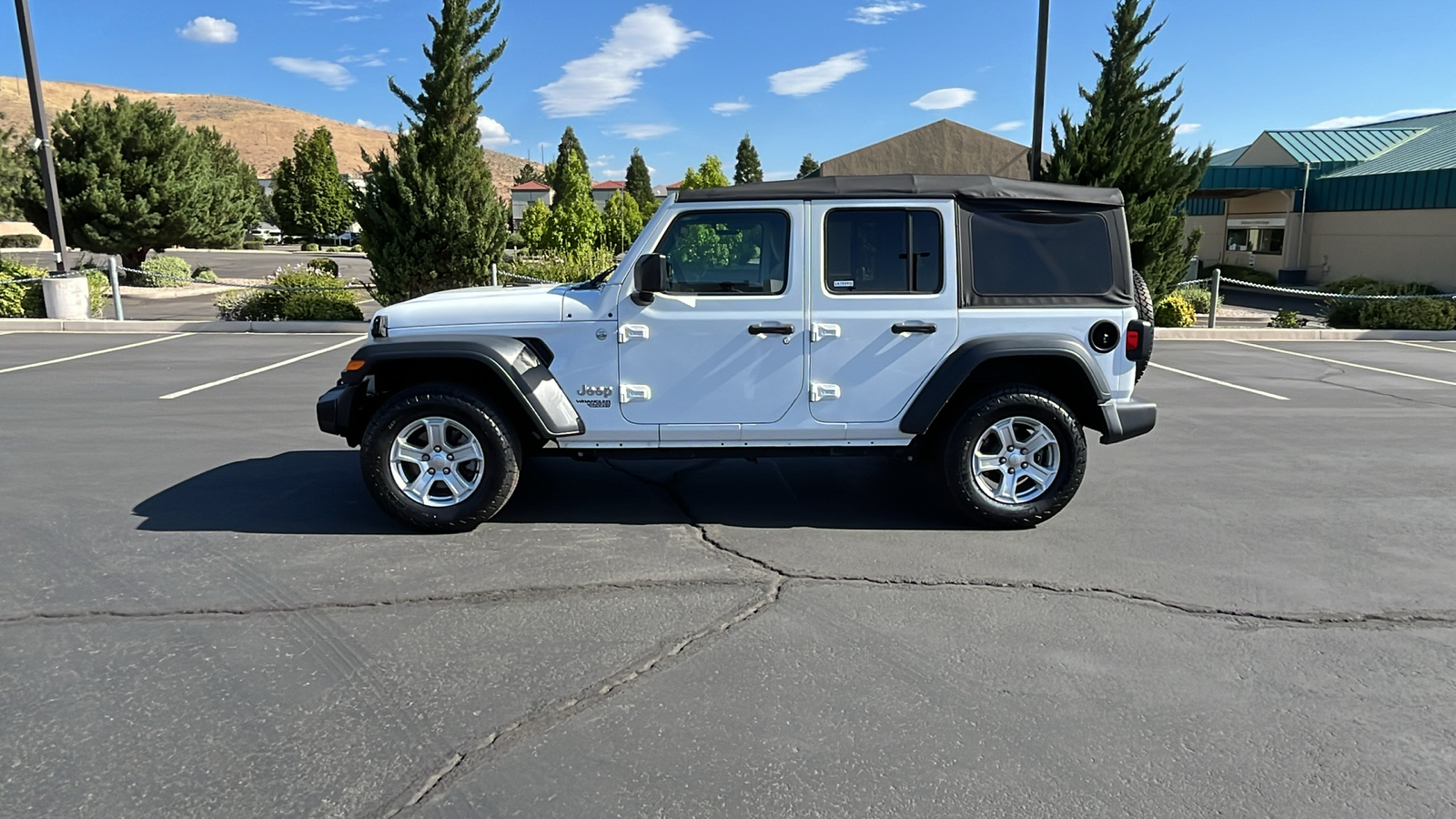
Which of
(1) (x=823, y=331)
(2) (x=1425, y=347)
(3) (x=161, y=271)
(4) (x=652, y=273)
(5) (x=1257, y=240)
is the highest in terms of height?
(5) (x=1257, y=240)

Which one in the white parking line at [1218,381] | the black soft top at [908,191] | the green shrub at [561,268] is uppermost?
the black soft top at [908,191]

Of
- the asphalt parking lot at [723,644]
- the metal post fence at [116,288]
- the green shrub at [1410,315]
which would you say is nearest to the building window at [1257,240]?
the green shrub at [1410,315]

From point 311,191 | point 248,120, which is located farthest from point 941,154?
point 248,120

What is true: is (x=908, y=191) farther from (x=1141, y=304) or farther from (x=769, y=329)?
(x=1141, y=304)

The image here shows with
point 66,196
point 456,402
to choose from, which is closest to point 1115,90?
point 456,402

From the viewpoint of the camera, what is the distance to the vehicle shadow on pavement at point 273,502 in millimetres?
5504

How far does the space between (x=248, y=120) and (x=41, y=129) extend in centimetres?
17388

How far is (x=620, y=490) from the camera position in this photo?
6367 mm

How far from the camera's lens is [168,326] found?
15977 mm

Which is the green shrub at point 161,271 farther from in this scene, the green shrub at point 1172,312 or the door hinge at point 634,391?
the door hinge at point 634,391

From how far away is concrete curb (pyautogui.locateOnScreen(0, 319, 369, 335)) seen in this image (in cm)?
1570

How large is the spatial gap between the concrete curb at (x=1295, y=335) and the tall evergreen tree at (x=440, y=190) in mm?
11673

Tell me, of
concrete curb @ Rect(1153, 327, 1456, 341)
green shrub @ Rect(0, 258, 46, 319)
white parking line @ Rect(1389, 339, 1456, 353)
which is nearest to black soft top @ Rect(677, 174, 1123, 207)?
concrete curb @ Rect(1153, 327, 1456, 341)

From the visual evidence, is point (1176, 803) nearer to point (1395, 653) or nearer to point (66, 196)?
point (1395, 653)
